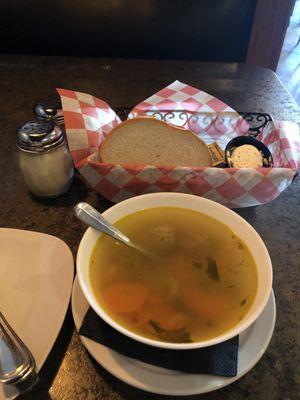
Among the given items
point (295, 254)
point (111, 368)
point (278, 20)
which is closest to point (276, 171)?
point (295, 254)

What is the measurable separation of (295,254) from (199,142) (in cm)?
35

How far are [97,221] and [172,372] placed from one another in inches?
11.7

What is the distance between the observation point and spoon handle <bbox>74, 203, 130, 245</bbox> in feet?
2.19

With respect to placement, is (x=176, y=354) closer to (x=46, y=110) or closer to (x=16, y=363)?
(x=16, y=363)

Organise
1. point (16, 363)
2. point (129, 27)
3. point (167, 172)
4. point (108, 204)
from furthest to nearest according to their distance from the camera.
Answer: point (129, 27), point (108, 204), point (167, 172), point (16, 363)

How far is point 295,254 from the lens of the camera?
0.78 meters

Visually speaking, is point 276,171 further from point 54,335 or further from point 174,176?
point 54,335

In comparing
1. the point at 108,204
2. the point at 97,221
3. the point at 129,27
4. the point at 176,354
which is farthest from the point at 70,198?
the point at 129,27

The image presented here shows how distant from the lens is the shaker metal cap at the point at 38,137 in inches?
30.7

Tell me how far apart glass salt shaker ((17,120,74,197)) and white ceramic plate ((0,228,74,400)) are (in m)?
0.15

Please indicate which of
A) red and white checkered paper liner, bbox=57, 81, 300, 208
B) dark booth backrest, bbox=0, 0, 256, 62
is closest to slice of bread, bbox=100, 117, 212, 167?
red and white checkered paper liner, bbox=57, 81, 300, 208

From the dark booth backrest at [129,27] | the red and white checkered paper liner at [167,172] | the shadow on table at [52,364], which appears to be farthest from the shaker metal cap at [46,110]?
the dark booth backrest at [129,27]

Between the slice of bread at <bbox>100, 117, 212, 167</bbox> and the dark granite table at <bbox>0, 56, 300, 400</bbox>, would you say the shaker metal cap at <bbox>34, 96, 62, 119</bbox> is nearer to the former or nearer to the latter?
the dark granite table at <bbox>0, 56, 300, 400</bbox>

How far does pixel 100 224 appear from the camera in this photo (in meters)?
0.67
